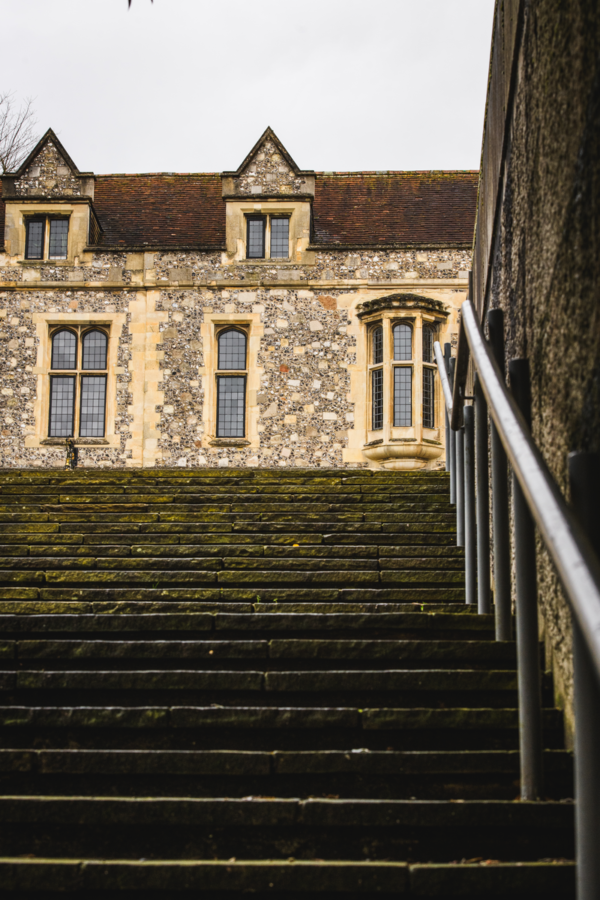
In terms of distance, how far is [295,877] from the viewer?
2193 millimetres

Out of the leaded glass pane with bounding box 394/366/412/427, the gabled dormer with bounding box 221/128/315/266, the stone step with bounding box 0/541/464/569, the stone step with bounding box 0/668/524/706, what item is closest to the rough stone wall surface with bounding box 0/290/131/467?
the gabled dormer with bounding box 221/128/315/266

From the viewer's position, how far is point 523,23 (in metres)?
3.63

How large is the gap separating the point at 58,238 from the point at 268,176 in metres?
3.86

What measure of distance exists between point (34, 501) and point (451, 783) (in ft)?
16.1

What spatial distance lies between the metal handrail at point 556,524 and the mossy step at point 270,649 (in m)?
1.12

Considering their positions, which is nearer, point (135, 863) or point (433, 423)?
point (135, 863)

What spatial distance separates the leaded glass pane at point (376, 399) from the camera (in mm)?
14626

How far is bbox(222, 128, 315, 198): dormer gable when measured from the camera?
15.4 m

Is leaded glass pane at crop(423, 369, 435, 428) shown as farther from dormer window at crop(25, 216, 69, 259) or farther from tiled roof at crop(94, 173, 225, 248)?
dormer window at crop(25, 216, 69, 259)

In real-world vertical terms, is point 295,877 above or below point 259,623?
below

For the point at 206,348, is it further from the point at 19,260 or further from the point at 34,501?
the point at 34,501

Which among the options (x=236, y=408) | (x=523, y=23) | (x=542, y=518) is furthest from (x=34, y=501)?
(x=236, y=408)

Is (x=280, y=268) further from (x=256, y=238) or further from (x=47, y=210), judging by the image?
(x=47, y=210)

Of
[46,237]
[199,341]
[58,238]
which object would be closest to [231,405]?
[199,341]
